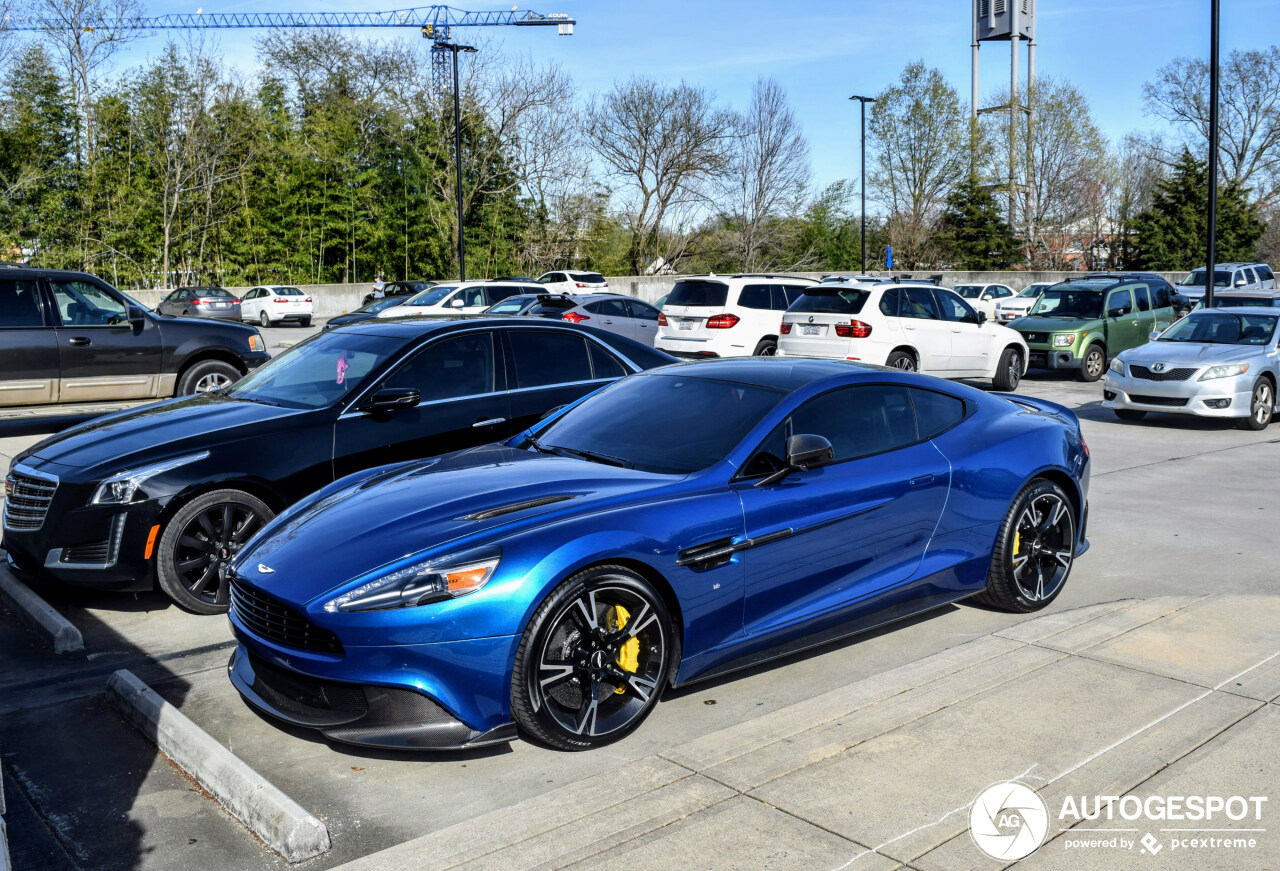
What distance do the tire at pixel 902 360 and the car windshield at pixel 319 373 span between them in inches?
411

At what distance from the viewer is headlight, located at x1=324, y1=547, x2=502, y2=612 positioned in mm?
3885

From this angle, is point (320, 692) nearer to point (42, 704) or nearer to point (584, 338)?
point (42, 704)

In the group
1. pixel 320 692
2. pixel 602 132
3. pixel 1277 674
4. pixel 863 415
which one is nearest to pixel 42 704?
pixel 320 692

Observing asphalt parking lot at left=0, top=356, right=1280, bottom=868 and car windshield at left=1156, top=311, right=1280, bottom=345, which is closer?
asphalt parking lot at left=0, top=356, right=1280, bottom=868

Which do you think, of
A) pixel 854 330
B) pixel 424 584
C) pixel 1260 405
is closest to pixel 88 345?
pixel 424 584

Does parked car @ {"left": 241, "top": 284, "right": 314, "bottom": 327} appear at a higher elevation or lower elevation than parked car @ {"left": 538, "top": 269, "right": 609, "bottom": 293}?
lower

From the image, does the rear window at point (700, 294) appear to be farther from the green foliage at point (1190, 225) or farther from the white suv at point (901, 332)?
the green foliage at point (1190, 225)

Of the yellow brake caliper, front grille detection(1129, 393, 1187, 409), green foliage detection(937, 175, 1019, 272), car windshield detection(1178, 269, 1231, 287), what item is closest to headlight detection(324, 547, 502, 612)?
the yellow brake caliper

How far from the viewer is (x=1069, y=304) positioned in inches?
784

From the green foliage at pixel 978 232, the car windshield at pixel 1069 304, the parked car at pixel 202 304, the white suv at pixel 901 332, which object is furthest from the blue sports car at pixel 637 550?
the green foliage at pixel 978 232

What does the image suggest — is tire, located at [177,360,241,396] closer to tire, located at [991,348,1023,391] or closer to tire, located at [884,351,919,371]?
tire, located at [884,351,919,371]

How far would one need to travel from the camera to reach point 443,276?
5144 cm

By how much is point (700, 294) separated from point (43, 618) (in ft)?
47.7

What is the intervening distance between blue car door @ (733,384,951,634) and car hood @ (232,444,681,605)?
503 millimetres
